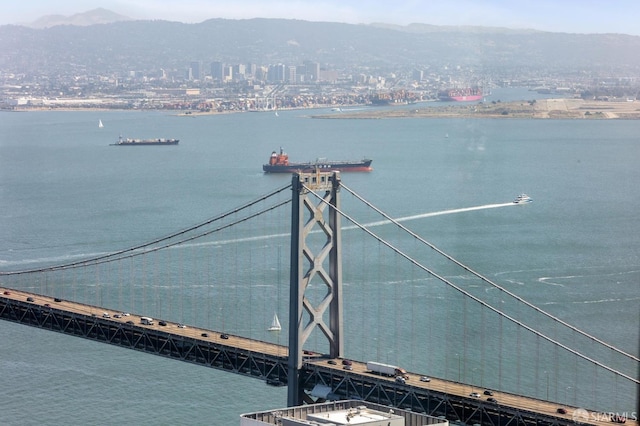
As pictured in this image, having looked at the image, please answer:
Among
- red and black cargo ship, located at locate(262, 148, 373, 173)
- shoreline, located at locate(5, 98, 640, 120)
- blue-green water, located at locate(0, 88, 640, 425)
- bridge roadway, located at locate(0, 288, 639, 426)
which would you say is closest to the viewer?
bridge roadway, located at locate(0, 288, 639, 426)

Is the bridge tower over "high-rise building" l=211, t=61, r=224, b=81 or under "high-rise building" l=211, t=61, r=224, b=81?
over

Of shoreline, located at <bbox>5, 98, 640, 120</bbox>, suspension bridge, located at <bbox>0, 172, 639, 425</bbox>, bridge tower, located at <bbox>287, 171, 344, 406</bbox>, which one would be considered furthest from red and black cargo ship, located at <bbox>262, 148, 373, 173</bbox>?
bridge tower, located at <bbox>287, 171, 344, 406</bbox>

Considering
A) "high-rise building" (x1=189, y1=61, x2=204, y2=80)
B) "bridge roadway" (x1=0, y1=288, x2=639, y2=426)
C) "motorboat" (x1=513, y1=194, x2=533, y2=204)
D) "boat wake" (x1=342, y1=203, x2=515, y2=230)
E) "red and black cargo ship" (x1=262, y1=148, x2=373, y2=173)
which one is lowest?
"high-rise building" (x1=189, y1=61, x2=204, y2=80)

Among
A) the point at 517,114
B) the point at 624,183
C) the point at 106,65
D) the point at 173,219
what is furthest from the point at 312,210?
the point at 106,65

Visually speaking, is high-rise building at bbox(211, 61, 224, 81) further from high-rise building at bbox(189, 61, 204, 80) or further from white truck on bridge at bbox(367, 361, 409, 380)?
white truck on bridge at bbox(367, 361, 409, 380)

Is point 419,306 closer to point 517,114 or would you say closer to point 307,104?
point 517,114

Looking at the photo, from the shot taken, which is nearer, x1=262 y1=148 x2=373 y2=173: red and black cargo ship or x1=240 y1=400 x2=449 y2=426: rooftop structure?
x1=240 y1=400 x2=449 y2=426: rooftop structure

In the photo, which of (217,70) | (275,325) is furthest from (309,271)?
(217,70)
